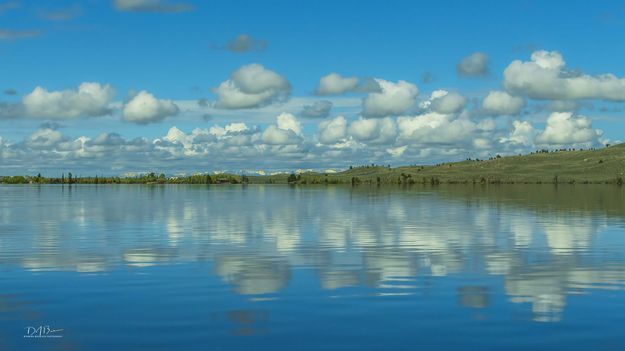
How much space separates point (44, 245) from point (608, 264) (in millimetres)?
40639

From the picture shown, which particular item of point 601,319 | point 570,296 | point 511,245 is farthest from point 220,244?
point 601,319

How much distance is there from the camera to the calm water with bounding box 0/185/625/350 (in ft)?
76.6

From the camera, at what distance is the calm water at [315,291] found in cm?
2334

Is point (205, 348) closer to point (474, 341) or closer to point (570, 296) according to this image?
point (474, 341)

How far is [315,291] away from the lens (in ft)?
105
